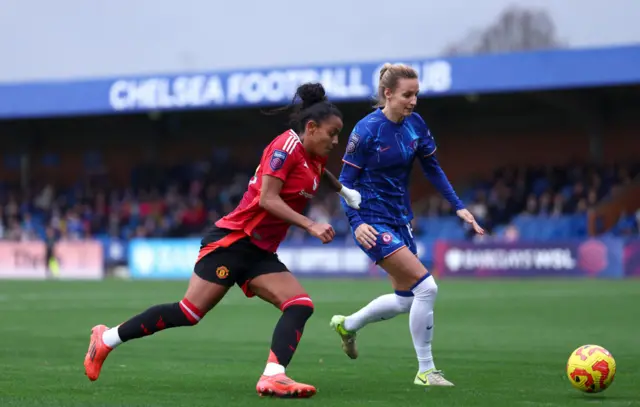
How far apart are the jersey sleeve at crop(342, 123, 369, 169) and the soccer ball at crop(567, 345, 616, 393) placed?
6.89 ft

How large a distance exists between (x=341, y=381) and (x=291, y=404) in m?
1.51

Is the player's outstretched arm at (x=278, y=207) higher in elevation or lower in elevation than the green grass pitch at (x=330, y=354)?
higher

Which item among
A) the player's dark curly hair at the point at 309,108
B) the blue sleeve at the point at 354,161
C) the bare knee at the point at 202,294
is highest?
the player's dark curly hair at the point at 309,108

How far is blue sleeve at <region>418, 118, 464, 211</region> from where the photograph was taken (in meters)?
8.50

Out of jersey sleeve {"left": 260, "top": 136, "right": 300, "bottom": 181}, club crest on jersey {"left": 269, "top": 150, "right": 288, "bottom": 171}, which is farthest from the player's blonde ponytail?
club crest on jersey {"left": 269, "top": 150, "right": 288, "bottom": 171}

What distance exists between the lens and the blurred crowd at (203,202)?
32.7 meters

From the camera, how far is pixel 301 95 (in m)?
7.43

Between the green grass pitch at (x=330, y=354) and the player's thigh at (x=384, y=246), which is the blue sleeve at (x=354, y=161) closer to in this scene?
the player's thigh at (x=384, y=246)

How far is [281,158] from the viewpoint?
716 cm

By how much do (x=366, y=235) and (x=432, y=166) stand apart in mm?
1085

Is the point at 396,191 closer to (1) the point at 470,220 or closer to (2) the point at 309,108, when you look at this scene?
(1) the point at 470,220

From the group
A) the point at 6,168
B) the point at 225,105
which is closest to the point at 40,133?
the point at 6,168

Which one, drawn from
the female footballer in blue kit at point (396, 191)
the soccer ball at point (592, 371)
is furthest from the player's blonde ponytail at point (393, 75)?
the soccer ball at point (592, 371)

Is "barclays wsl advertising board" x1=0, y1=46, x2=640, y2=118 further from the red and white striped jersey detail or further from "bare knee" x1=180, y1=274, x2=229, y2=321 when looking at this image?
"bare knee" x1=180, y1=274, x2=229, y2=321
